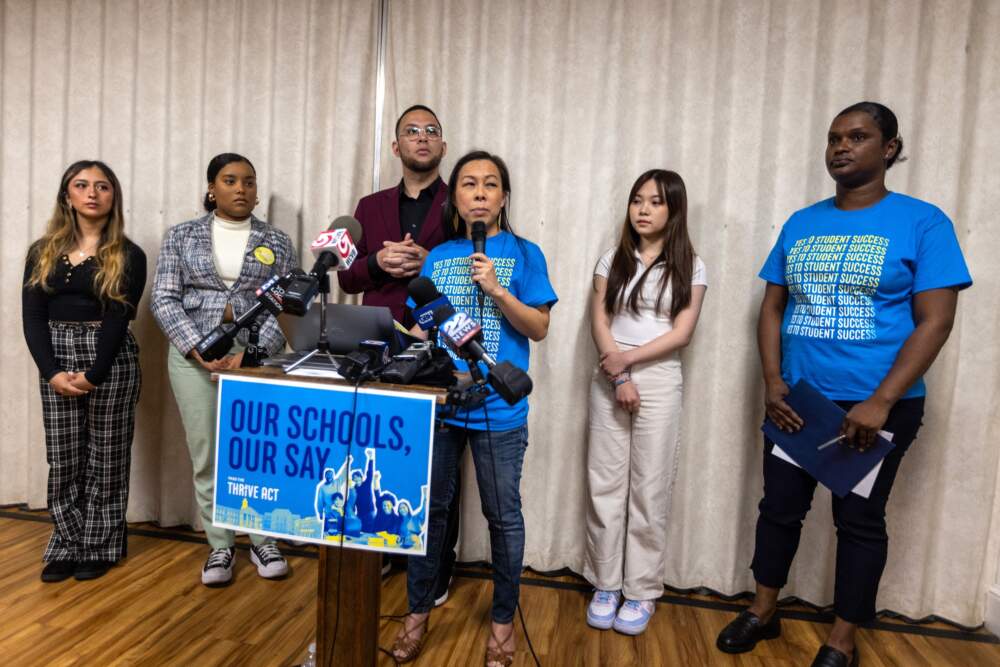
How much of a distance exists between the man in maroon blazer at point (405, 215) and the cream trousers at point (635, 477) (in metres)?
0.83

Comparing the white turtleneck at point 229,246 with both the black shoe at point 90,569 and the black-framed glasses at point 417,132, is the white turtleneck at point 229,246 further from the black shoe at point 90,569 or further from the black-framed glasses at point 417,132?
the black shoe at point 90,569

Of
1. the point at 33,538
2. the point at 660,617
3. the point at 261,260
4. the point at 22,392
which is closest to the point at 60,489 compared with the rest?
the point at 33,538

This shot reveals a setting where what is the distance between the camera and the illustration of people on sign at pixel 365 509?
1375mm

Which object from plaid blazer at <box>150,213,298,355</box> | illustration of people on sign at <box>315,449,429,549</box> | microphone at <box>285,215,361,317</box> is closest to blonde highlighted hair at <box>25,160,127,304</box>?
plaid blazer at <box>150,213,298,355</box>

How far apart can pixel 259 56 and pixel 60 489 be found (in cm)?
207

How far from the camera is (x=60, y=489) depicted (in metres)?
2.56

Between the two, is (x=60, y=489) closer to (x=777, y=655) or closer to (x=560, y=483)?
(x=560, y=483)

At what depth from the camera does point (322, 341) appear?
1532 mm

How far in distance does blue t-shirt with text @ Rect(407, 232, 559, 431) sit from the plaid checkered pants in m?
1.57

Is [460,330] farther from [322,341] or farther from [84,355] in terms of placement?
[84,355]

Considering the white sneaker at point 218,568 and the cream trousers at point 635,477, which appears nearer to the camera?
the cream trousers at point 635,477

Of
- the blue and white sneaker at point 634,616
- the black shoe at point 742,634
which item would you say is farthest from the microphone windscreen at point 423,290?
the black shoe at point 742,634

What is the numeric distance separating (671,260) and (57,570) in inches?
105

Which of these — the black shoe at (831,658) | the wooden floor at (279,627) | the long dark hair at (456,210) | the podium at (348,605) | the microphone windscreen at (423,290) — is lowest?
the wooden floor at (279,627)
